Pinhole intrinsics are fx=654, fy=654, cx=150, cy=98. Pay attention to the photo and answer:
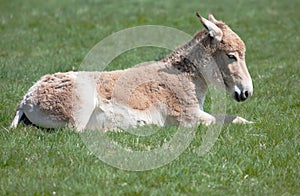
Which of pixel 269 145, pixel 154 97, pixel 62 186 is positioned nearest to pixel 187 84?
pixel 154 97

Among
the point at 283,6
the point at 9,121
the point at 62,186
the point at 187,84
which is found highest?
the point at 62,186

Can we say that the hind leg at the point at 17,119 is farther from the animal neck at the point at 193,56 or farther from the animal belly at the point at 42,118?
the animal neck at the point at 193,56

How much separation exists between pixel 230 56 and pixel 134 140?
6.31ft

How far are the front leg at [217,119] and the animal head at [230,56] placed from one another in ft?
0.96

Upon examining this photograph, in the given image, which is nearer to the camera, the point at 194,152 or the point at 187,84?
the point at 194,152

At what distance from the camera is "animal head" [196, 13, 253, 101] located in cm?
880

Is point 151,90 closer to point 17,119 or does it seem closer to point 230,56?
point 230,56

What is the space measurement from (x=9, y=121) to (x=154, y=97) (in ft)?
6.61

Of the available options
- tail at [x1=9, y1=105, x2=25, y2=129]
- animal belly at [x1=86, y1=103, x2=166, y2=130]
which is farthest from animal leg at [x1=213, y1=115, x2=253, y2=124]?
tail at [x1=9, y1=105, x2=25, y2=129]

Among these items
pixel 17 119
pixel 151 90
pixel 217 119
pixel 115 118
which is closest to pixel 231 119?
pixel 217 119

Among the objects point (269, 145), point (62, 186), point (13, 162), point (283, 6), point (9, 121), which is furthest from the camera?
point (283, 6)

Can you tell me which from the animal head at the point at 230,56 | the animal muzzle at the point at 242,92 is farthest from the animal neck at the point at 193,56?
the animal muzzle at the point at 242,92

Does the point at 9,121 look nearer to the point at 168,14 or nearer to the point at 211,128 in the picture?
the point at 211,128

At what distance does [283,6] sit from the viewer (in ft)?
72.7
